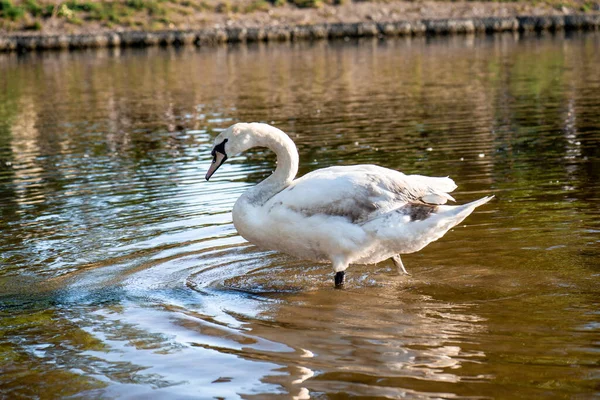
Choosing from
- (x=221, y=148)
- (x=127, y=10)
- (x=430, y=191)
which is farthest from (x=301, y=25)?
(x=430, y=191)

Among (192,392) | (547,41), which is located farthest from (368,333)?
(547,41)

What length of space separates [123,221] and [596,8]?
63232 millimetres

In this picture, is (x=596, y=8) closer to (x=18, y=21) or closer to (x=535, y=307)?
(x=18, y=21)

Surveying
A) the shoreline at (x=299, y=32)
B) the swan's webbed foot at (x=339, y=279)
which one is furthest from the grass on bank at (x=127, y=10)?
the swan's webbed foot at (x=339, y=279)

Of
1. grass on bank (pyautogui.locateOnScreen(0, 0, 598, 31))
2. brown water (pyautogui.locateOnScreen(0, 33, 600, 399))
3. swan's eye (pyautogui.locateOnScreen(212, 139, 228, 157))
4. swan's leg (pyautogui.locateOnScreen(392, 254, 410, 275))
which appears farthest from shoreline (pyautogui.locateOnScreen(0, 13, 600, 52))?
swan's leg (pyautogui.locateOnScreen(392, 254, 410, 275))

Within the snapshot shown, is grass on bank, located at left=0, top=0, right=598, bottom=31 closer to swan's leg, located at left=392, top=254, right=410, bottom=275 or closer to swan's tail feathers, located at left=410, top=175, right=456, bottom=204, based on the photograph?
swan's leg, located at left=392, top=254, right=410, bottom=275

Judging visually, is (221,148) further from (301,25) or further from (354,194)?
(301,25)

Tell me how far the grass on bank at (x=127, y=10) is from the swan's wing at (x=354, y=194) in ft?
197

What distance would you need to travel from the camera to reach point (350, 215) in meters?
7.77

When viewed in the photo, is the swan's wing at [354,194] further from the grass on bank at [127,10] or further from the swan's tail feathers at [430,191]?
the grass on bank at [127,10]

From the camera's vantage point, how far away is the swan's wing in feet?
25.4

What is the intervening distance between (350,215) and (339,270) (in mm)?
606

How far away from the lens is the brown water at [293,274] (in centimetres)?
616

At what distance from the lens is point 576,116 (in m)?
18.6
